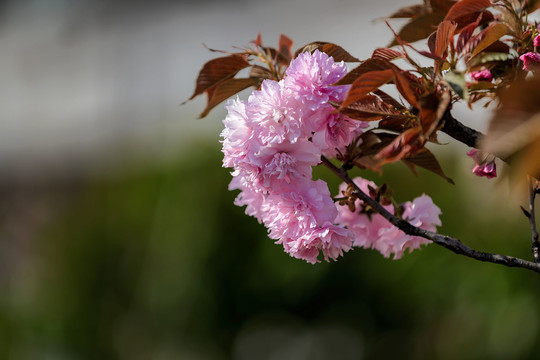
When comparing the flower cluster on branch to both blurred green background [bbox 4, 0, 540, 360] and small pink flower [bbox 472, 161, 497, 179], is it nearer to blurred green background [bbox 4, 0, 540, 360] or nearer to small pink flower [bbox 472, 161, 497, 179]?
small pink flower [bbox 472, 161, 497, 179]

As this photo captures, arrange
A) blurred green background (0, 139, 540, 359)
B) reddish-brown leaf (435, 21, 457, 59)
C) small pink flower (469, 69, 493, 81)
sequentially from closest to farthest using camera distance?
reddish-brown leaf (435, 21, 457, 59), small pink flower (469, 69, 493, 81), blurred green background (0, 139, 540, 359)

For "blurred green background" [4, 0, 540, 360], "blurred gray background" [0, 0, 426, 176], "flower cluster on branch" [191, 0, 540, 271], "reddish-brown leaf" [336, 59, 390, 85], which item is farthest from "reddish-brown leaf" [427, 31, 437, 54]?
"blurred gray background" [0, 0, 426, 176]

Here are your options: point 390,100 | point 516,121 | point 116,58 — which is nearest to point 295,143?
point 390,100

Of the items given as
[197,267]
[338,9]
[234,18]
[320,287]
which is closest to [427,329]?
[320,287]

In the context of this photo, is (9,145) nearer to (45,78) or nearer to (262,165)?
(45,78)

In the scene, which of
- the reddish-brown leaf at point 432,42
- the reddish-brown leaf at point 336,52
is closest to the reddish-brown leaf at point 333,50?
the reddish-brown leaf at point 336,52

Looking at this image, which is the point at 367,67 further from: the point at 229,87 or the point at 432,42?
the point at 229,87
